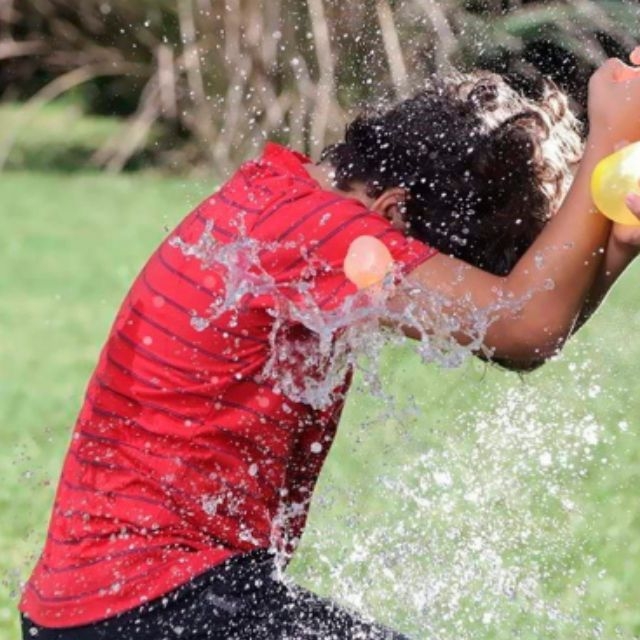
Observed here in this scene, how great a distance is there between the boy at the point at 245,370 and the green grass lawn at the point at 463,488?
13.9 inches

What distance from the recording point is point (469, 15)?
11.2 metres

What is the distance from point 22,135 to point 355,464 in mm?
11725

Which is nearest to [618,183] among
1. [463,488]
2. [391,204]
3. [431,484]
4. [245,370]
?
[391,204]

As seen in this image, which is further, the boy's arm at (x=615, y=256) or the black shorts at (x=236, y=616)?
the black shorts at (x=236, y=616)

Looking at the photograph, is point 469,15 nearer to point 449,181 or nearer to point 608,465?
point 608,465

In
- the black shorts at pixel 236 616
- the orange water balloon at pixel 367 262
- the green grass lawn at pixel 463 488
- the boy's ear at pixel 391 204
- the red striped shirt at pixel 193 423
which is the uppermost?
the orange water balloon at pixel 367 262

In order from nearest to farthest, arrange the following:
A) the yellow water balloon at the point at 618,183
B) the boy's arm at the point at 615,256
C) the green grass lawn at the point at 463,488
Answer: the yellow water balloon at the point at 618,183 → the boy's arm at the point at 615,256 → the green grass lawn at the point at 463,488

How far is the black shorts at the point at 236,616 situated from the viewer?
8.91ft

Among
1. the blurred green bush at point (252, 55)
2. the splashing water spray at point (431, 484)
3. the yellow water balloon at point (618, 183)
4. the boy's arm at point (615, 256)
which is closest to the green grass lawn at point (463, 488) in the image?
the splashing water spray at point (431, 484)

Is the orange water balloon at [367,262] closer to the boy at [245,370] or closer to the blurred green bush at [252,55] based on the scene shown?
the boy at [245,370]

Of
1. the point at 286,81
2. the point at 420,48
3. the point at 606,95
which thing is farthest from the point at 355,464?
the point at 286,81

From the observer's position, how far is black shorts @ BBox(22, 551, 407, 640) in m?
2.71

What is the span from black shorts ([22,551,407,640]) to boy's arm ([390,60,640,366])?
1.72ft

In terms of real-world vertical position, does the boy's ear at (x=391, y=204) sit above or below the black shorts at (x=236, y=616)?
above
